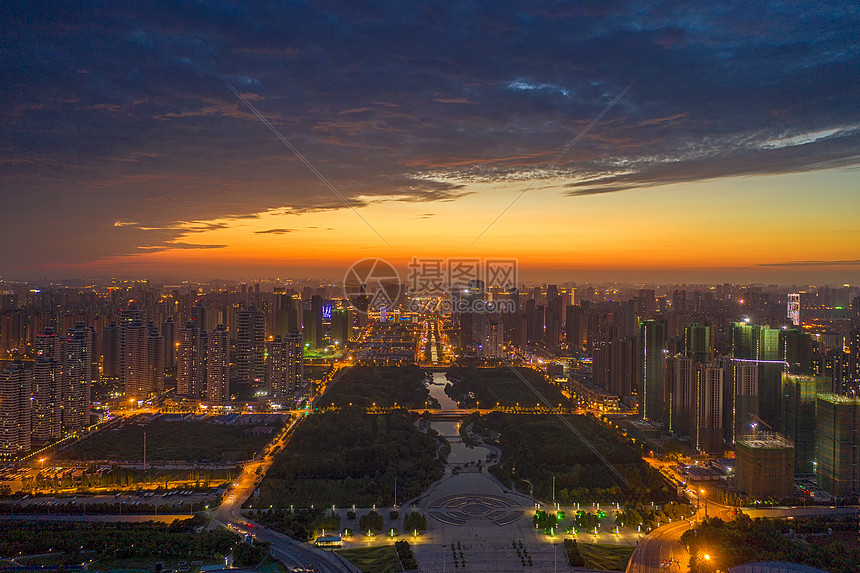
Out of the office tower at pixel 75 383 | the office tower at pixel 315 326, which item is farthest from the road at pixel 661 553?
the office tower at pixel 315 326

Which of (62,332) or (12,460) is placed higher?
(62,332)

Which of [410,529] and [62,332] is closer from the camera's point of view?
[410,529]

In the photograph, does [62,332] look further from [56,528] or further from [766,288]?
[766,288]

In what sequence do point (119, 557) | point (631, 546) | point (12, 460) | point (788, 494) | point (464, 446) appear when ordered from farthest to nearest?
1. point (464, 446)
2. point (12, 460)
3. point (788, 494)
4. point (631, 546)
5. point (119, 557)

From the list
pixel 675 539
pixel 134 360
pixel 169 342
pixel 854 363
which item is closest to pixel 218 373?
pixel 134 360

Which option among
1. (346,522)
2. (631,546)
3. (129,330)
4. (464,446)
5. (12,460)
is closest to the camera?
(631,546)

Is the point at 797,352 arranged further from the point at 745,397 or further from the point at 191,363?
the point at 191,363

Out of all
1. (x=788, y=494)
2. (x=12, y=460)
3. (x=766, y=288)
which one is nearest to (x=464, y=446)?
(x=788, y=494)
